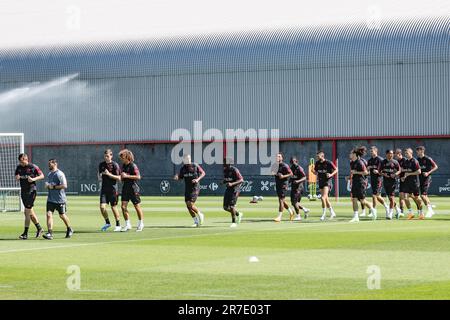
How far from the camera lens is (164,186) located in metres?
75.8

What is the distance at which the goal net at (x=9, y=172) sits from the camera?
50516 millimetres

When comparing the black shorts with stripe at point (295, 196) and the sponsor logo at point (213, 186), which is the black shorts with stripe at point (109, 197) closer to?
the black shorts with stripe at point (295, 196)

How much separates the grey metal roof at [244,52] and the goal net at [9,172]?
33.5 feet

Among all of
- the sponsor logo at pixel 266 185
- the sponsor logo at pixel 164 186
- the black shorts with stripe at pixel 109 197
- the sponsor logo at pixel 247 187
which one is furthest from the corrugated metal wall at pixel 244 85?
the black shorts with stripe at pixel 109 197

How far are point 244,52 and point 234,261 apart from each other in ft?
176

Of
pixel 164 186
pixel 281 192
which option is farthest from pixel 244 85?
pixel 281 192

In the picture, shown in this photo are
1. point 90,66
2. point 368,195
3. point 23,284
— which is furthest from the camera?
point 90,66

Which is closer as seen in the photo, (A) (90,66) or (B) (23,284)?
(B) (23,284)

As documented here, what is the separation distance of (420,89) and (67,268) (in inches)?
1993

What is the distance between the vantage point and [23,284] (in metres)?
17.2

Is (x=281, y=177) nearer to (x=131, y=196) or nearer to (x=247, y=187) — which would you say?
(x=131, y=196)
